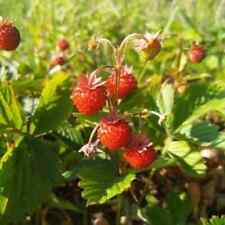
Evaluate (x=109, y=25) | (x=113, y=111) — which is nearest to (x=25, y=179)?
Result: (x=113, y=111)

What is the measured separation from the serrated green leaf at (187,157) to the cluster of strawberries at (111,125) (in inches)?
8.3

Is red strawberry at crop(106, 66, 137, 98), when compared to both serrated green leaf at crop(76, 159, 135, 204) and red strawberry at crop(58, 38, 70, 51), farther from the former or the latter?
red strawberry at crop(58, 38, 70, 51)

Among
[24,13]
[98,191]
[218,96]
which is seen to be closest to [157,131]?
[218,96]

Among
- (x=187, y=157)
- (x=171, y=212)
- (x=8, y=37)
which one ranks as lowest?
(x=171, y=212)

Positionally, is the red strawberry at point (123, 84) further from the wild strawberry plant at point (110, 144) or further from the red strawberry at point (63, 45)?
the red strawberry at point (63, 45)

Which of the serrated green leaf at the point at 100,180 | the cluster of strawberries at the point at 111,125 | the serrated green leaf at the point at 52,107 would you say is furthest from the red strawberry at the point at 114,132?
the serrated green leaf at the point at 52,107

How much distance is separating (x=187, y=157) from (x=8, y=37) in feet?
1.74

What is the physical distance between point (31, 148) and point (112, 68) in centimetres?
29

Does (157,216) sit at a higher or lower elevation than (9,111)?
lower

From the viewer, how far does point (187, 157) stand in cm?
172

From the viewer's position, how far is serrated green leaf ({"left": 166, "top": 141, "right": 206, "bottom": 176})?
1679mm

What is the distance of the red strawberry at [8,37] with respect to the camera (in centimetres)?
157

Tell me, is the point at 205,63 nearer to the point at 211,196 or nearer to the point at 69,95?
the point at 211,196

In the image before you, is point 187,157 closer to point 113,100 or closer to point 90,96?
→ point 113,100
